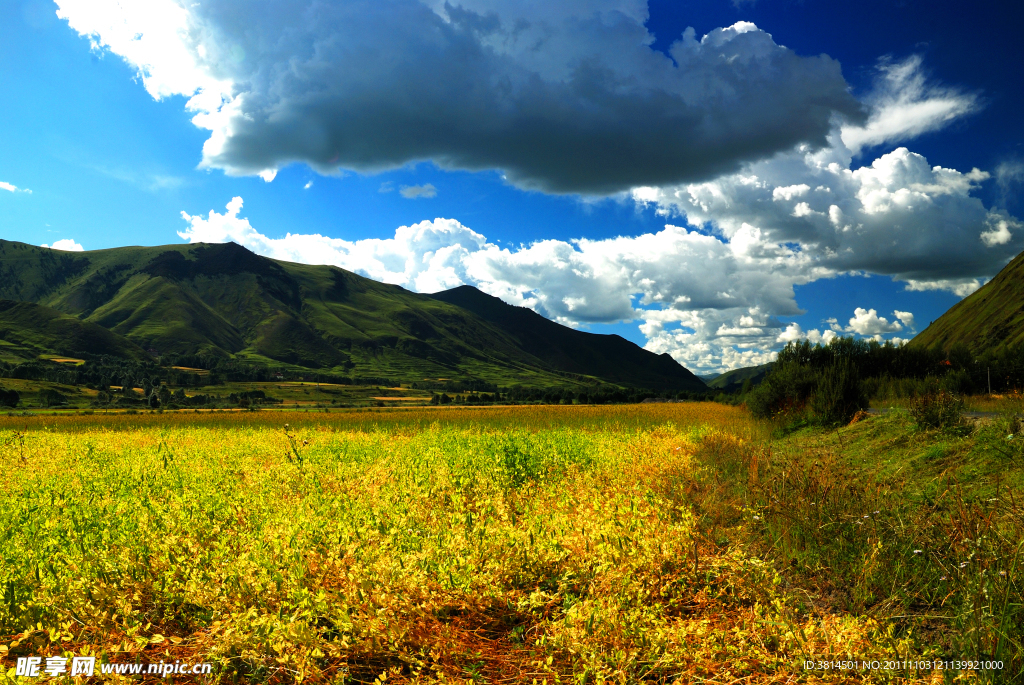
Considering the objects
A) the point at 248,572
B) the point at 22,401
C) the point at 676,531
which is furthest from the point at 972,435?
the point at 22,401

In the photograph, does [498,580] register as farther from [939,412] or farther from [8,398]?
[8,398]

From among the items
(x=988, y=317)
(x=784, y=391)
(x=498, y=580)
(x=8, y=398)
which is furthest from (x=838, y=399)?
(x=8, y=398)

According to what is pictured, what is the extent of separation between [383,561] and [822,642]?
3.92 meters

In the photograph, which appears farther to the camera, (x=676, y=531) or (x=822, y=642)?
(x=676, y=531)

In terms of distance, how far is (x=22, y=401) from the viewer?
10412 cm

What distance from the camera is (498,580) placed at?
5.12 m

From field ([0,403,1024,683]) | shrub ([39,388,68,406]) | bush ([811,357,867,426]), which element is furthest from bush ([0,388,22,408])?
bush ([811,357,867,426])

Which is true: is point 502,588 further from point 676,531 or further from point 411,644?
point 676,531

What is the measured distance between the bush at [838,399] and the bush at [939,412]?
7.65 metres

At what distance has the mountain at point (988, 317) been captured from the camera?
98.6 meters

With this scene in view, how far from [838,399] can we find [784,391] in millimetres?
7506

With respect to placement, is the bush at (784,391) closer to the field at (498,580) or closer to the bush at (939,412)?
the bush at (939,412)

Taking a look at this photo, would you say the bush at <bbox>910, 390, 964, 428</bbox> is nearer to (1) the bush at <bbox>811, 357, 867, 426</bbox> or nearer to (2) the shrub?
(1) the bush at <bbox>811, 357, 867, 426</bbox>

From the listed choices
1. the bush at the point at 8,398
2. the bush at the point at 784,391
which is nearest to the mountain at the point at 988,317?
the bush at the point at 784,391
